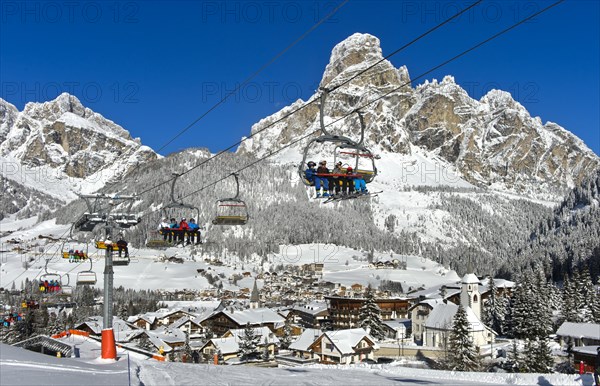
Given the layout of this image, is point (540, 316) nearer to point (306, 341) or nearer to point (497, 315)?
point (497, 315)

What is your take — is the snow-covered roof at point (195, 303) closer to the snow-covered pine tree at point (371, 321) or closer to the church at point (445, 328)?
the snow-covered pine tree at point (371, 321)

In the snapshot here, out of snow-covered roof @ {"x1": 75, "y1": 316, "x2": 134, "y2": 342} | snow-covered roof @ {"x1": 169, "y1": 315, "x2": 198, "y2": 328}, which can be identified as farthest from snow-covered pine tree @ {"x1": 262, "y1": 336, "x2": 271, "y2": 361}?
snow-covered roof @ {"x1": 169, "y1": 315, "x2": 198, "y2": 328}

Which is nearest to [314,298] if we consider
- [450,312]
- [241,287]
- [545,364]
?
[241,287]

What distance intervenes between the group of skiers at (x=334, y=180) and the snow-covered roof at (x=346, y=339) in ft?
121

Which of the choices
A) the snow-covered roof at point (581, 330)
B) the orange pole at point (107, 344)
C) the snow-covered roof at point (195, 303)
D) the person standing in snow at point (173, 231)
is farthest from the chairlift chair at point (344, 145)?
the snow-covered roof at point (195, 303)

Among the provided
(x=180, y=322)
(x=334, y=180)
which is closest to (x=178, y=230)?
(x=334, y=180)

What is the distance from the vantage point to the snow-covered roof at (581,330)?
164 feet

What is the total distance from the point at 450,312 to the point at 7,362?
52195 mm

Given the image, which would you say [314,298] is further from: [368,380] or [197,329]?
[368,380]

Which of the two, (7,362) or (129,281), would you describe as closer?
(7,362)

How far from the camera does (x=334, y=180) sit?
18.0 m

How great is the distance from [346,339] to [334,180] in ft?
127

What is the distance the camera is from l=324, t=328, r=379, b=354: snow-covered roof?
5225 cm

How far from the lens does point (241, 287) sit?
170750 millimetres
